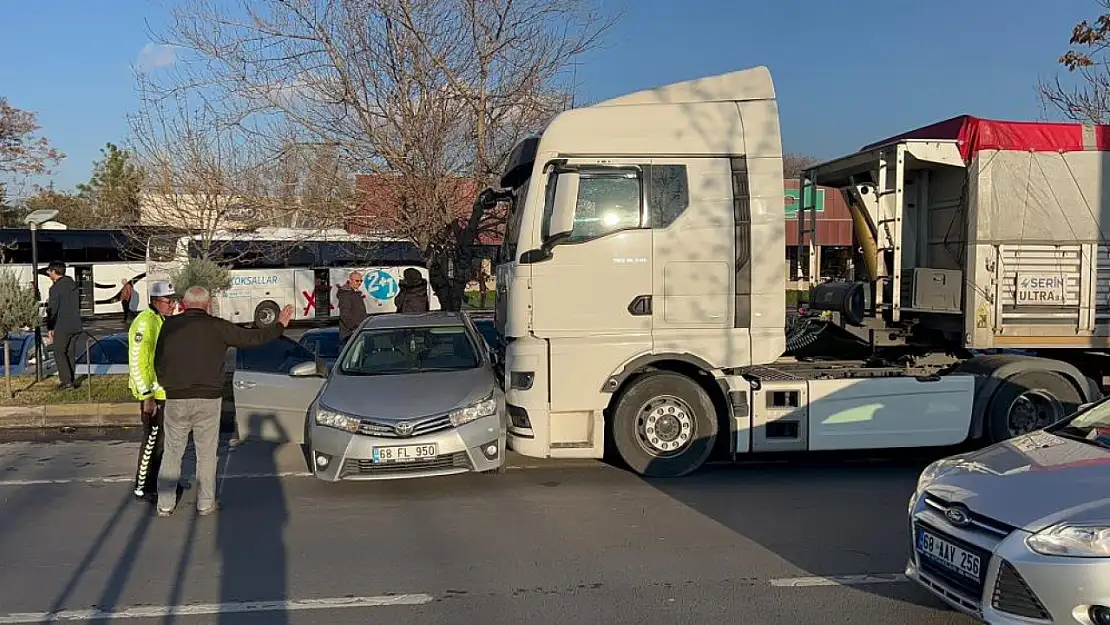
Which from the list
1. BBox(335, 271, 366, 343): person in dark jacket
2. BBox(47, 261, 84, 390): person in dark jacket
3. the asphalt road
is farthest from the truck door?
BBox(47, 261, 84, 390): person in dark jacket

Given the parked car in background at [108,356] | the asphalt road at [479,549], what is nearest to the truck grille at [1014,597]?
the asphalt road at [479,549]

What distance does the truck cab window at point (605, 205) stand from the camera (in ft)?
24.1

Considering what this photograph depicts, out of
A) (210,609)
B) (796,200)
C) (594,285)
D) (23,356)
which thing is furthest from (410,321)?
(23,356)

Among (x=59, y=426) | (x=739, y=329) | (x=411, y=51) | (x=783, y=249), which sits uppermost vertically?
(x=411, y=51)

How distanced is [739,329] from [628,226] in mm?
1307

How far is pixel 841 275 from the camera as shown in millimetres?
9648

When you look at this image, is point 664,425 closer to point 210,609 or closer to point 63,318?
point 210,609

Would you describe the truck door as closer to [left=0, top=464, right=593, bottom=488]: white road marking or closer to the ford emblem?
[left=0, top=464, right=593, bottom=488]: white road marking

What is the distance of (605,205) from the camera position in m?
7.38

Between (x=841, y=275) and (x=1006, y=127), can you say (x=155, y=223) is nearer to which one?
(x=841, y=275)

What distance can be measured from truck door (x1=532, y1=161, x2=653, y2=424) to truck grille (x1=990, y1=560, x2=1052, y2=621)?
3.93 metres

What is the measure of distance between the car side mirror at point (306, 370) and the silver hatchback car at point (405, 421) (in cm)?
1

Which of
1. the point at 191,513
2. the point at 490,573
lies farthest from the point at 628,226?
the point at 191,513

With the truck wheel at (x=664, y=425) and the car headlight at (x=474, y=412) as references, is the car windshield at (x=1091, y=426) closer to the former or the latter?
the truck wheel at (x=664, y=425)
